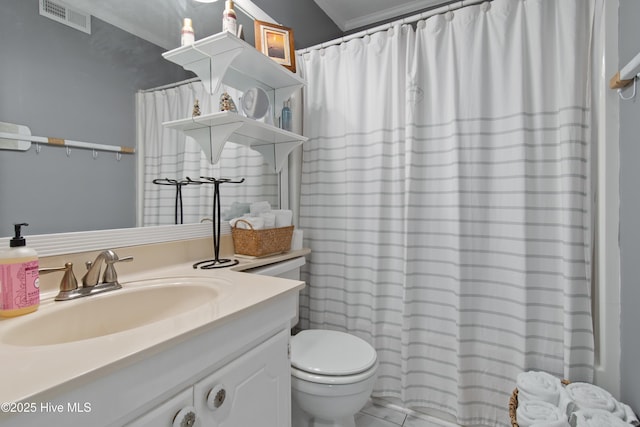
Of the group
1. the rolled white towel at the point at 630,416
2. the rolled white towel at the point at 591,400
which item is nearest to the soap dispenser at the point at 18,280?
the rolled white towel at the point at 591,400

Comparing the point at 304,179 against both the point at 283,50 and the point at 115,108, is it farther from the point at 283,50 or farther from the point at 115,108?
the point at 115,108

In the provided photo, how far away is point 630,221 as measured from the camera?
1150 mm

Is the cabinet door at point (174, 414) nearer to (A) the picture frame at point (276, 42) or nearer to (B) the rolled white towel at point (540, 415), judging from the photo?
(B) the rolled white towel at point (540, 415)

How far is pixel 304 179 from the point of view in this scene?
1.92 m

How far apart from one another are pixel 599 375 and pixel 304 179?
1.69 m

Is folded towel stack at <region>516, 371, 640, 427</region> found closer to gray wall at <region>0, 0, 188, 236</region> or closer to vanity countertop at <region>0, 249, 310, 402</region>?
vanity countertop at <region>0, 249, 310, 402</region>

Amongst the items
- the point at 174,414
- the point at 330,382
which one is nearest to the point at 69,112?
the point at 174,414

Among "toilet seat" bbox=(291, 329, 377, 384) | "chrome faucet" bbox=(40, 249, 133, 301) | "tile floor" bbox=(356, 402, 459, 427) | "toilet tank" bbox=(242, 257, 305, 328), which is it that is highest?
"chrome faucet" bbox=(40, 249, 133, 301)

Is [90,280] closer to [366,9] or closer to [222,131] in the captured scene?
[222,131]

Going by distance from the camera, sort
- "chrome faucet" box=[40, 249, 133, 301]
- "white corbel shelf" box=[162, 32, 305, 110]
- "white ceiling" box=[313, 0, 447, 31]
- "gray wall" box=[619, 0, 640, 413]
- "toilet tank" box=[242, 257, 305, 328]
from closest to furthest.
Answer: "chrome faucet" box=[40, 249, 133, 301] < "gray wall" box=[619, 0, 640, 413] < "white corbel shelf" box=[162, 32, 305, 110] < "toilet tank" box=[242, 257, 305, 328] < "white ceiling" box=[313, 0, 447, 31]

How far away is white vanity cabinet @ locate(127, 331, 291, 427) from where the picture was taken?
2.07ft

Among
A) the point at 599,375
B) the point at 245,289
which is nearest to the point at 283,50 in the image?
the point at 245,289

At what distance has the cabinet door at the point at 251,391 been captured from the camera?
0.70m

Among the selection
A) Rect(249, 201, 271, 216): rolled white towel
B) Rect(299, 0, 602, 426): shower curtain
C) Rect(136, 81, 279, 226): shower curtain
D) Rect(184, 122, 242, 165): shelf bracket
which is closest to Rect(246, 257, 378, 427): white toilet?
Rect(299, 0, 602, 426): shower curtain
